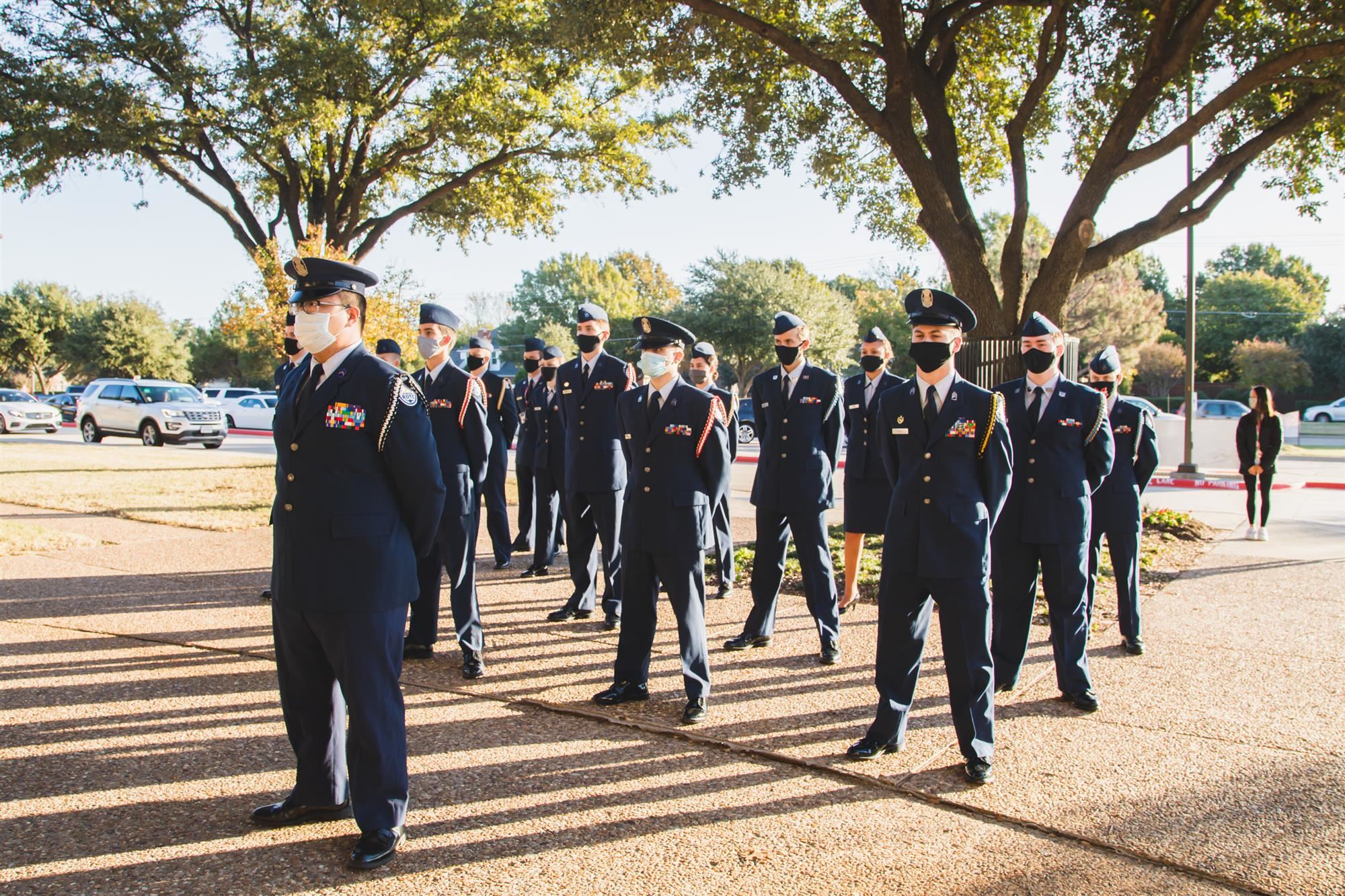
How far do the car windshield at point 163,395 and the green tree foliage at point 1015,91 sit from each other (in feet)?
70.7

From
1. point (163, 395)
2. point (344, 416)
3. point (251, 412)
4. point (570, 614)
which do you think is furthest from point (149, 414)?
point (344, 416)

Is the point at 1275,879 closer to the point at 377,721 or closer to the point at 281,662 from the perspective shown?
the point at 377,721

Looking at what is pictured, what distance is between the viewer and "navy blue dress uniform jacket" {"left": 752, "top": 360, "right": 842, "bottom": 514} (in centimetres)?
665

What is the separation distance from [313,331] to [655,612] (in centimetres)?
247

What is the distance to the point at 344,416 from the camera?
3.76 meters

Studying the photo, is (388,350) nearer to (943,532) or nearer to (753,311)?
(943,532)

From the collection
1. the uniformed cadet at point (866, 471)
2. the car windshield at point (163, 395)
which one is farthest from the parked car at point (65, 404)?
the uniformed cadet at point (866, 471)

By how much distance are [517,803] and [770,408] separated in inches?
144

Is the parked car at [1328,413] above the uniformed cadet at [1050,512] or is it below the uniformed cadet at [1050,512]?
above

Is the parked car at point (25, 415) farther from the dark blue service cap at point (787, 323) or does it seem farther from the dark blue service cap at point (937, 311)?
the dark blue service cap at point (937, 311)

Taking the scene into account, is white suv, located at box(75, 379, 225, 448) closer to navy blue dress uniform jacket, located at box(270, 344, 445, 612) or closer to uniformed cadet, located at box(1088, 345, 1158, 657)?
uniformed cadet, located at box(1088, 345, 1158, 657)

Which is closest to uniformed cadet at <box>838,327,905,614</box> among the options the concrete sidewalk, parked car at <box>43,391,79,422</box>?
the concrete sidewalk

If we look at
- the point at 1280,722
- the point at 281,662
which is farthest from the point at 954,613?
the point at 281,662

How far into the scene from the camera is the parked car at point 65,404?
4712 cm
